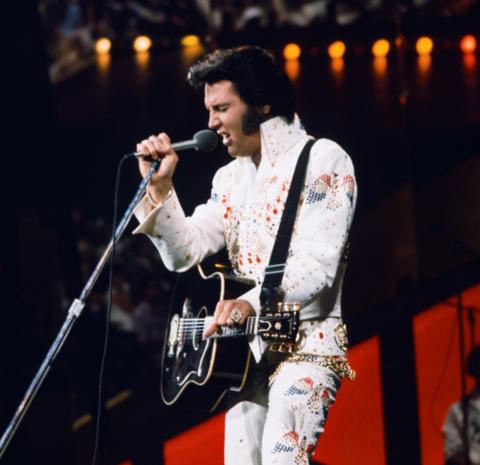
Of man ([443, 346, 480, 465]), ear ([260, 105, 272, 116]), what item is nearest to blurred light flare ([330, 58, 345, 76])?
man ([443, 346, 480, 465])

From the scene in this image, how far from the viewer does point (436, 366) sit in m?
4.09

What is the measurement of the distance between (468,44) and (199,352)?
3.40 m

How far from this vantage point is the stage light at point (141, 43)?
6.16 metres

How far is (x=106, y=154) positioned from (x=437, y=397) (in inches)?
140

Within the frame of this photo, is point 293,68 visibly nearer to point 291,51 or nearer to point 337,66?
point 291,51

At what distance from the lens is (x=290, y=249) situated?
2.64 m

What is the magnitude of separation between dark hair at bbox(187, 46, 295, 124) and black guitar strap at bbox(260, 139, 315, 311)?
0.72 feet

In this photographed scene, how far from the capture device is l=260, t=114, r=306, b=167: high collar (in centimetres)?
280

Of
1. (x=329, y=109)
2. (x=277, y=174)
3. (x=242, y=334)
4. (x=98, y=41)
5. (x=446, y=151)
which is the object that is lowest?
(x=242, y=334)

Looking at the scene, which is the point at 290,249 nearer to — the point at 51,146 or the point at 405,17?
the point at 51,146

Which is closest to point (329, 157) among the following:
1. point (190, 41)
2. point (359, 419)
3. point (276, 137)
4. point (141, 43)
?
point (276, 137)

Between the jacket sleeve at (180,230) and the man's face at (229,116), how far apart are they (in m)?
0.21

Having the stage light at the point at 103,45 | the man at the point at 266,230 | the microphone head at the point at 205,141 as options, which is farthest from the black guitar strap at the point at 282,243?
the stage light at the point at 103,45

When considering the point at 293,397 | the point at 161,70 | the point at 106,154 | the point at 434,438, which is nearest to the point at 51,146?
the point at 161,70
